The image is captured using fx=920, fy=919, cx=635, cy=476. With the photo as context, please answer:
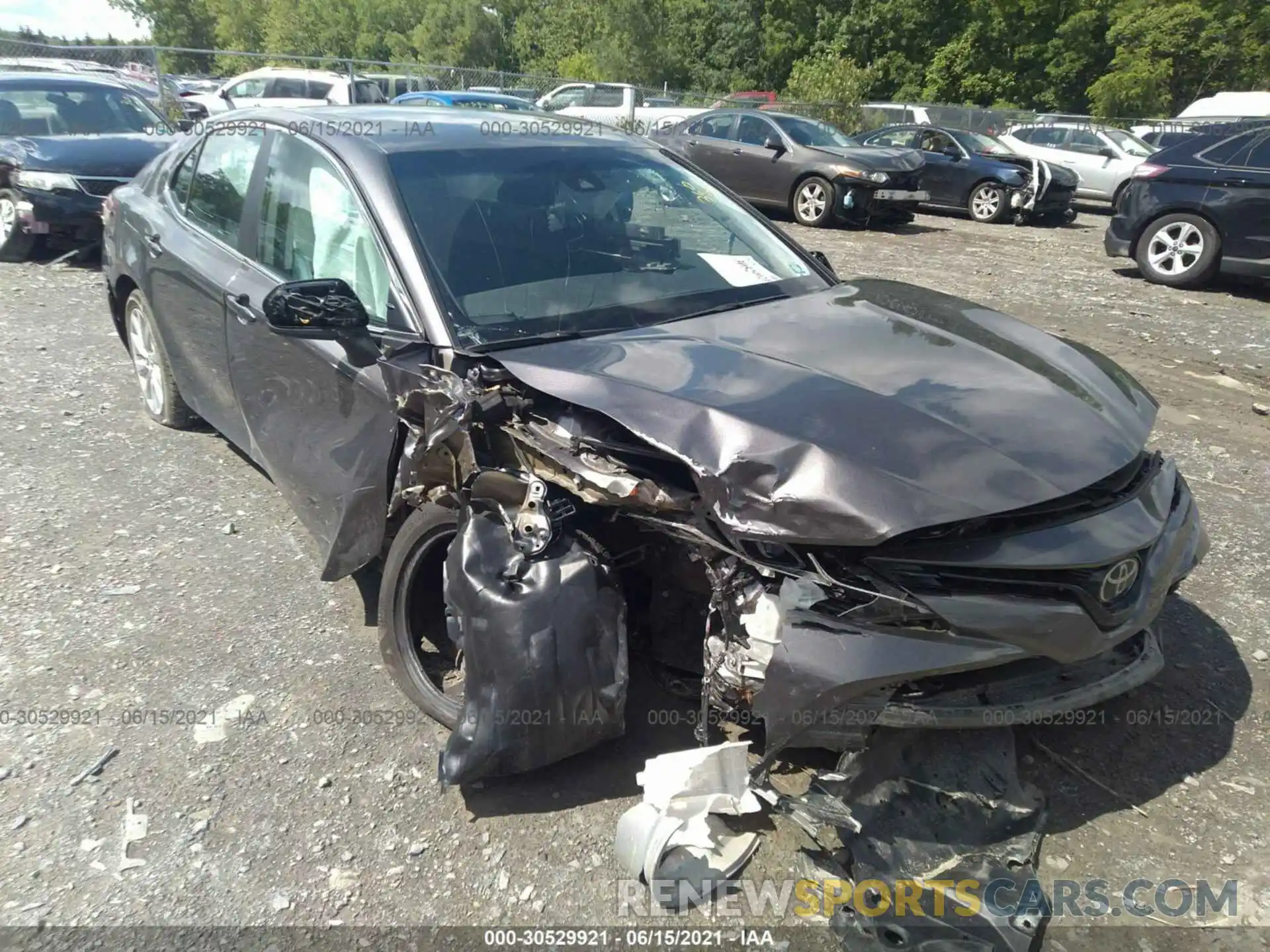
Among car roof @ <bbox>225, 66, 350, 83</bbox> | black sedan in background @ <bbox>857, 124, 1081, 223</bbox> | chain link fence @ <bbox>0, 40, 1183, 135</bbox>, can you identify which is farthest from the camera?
car roof @ <bbox>225, 66, 350, 83</bbox>

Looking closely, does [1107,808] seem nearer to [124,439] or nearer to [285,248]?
[285,248]

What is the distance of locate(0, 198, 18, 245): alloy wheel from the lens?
8930 millimetres

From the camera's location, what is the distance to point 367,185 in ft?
10.3

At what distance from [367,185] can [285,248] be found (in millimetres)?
635

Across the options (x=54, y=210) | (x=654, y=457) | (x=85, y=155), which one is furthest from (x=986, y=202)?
(x=654, y=457)

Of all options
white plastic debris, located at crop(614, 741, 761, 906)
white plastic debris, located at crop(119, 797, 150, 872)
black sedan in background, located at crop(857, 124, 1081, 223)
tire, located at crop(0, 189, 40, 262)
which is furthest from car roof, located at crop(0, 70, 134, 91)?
black sedan in background, located at crop(857, 124, 1081, 223)

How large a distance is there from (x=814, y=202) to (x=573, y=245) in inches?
433

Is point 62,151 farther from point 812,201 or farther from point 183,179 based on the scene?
point 812,201

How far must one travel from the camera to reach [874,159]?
13250 mm

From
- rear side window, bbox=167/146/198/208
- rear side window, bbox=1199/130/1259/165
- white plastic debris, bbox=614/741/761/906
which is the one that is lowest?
white plastic debris, bbox=614/741/761/906

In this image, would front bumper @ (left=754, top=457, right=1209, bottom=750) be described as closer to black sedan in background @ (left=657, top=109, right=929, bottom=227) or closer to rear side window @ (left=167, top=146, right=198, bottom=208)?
rear side window @ (left=167, top=146, right=198, bottom=208)

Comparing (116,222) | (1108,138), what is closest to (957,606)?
(116,222)

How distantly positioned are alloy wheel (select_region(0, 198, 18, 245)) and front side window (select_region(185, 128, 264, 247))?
19.7 feet

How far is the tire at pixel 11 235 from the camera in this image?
29.3 feet
